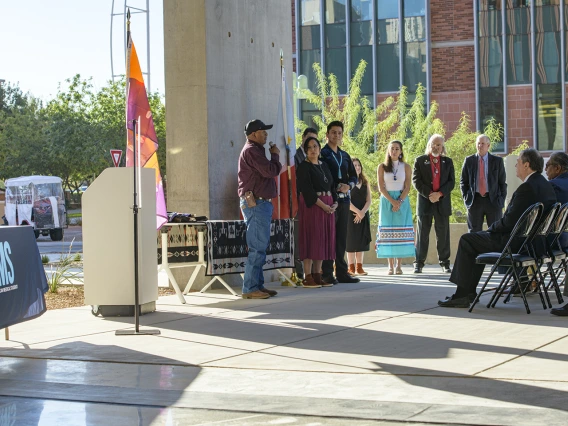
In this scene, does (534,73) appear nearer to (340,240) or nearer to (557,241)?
(340,240)

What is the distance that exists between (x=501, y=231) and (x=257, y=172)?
303 centimetres

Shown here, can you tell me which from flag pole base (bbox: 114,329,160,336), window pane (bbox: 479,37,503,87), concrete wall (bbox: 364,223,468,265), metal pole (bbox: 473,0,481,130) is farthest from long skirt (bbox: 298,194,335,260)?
window pane (bbox: 479,37,503,87)

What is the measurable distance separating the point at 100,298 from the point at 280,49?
5.93 m

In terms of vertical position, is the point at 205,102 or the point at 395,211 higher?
the point at 205,102

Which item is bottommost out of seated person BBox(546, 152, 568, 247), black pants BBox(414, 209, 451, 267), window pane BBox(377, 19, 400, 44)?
black pants BBox(414, 209, 451, 267)

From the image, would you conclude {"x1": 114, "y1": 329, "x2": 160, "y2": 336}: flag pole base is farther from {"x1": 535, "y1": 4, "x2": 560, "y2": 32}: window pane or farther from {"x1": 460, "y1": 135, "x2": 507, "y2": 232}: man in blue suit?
{"x1": 535, "y1": 4, "x2": 560, "y2": 32}: window pane

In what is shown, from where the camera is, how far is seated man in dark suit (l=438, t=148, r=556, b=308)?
391 inches

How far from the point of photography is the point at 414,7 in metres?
36.4

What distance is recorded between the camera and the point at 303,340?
27.5ft

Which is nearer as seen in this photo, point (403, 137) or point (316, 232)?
point (316, 232)

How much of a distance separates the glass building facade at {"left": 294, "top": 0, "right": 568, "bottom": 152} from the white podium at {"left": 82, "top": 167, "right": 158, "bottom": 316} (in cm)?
2597

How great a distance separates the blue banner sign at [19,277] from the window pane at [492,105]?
28.4 metres

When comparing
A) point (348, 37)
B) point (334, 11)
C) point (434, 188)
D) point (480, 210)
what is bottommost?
point (480, 210)

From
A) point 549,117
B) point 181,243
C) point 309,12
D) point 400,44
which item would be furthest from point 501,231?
point 309,12
